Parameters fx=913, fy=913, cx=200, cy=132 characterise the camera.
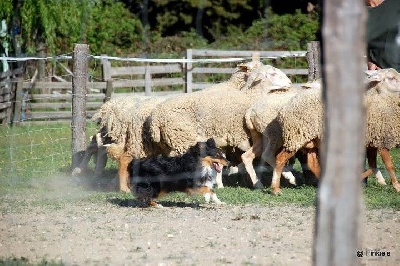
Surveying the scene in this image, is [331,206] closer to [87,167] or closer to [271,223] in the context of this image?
[271,223]

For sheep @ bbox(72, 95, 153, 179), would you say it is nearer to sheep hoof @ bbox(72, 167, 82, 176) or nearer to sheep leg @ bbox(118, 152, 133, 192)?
sheep hoof @ bbox(72, 167, 82, 176)

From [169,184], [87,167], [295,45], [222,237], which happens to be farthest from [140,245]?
[295,45]

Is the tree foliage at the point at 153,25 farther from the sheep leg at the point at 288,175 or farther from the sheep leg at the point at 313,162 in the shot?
the sheep leg at the point at 313,162

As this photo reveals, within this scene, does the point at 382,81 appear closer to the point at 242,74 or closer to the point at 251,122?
the point at 251,122

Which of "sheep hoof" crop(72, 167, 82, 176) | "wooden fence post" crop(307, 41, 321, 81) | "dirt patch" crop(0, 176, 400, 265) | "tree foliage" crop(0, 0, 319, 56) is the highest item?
"tree foliage" crop(0, 0, 319, 56)

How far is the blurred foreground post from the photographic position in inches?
144

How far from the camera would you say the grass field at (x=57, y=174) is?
31.2 ft

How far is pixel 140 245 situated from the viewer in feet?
22.5

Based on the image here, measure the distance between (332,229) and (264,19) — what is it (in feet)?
83.6

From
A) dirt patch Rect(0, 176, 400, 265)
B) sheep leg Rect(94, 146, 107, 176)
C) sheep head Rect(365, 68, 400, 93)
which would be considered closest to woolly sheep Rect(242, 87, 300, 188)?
sheep head Rect(365, 68, 400, 93)

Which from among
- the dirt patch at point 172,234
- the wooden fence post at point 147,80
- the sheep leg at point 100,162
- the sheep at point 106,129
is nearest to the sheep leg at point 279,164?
the dirt patch at point 172,234

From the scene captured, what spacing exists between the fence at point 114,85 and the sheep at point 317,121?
32.1ft

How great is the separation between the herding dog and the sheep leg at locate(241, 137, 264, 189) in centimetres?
175

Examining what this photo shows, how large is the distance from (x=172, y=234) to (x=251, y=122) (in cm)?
354
